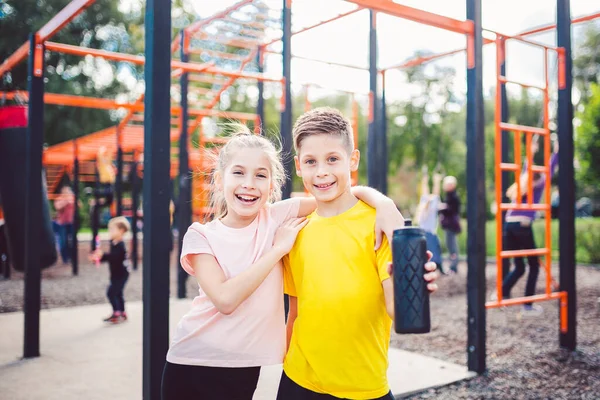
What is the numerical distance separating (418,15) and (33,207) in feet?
10.2

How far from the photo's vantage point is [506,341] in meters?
4.99

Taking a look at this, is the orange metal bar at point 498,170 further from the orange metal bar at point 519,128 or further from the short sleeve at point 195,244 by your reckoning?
the short sleeve at point 195,244

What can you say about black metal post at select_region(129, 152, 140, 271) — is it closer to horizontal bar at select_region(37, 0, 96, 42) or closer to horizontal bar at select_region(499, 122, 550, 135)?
horizontal bar at select_region(37, 0, 96, 42)

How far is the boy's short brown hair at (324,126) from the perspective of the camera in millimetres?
1778

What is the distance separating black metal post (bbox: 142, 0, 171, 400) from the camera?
226 cm

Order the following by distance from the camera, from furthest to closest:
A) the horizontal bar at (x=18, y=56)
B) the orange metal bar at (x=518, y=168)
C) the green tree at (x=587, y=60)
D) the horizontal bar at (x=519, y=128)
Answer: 1. the green tree at (x=587, y=60)
2. the orange metal bar at (x=518, y=168)
3. the horizontal bar at (x=18, y=56)
4. the horizontal bar at (x=519, y=128)

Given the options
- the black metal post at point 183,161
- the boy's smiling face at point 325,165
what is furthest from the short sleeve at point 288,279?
the black metal post at point 183,161

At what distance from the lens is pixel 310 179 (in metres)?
1.79

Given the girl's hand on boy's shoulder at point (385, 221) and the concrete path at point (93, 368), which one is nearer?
the girl's hand on boy's shoulder at point (385, 221)

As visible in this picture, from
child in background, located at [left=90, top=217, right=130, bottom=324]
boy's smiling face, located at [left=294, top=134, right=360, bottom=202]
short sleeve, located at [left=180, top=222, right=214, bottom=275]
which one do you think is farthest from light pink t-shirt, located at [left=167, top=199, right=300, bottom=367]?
child in background, located at [left=90, top=217, right=130, bottom=324]

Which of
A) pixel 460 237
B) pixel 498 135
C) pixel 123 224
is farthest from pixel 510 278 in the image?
pixel 460 237

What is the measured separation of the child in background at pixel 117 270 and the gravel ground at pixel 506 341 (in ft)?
5.22

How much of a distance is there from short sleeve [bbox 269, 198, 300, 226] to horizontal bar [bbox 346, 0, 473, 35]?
160cm

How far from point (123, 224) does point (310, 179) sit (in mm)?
4512
